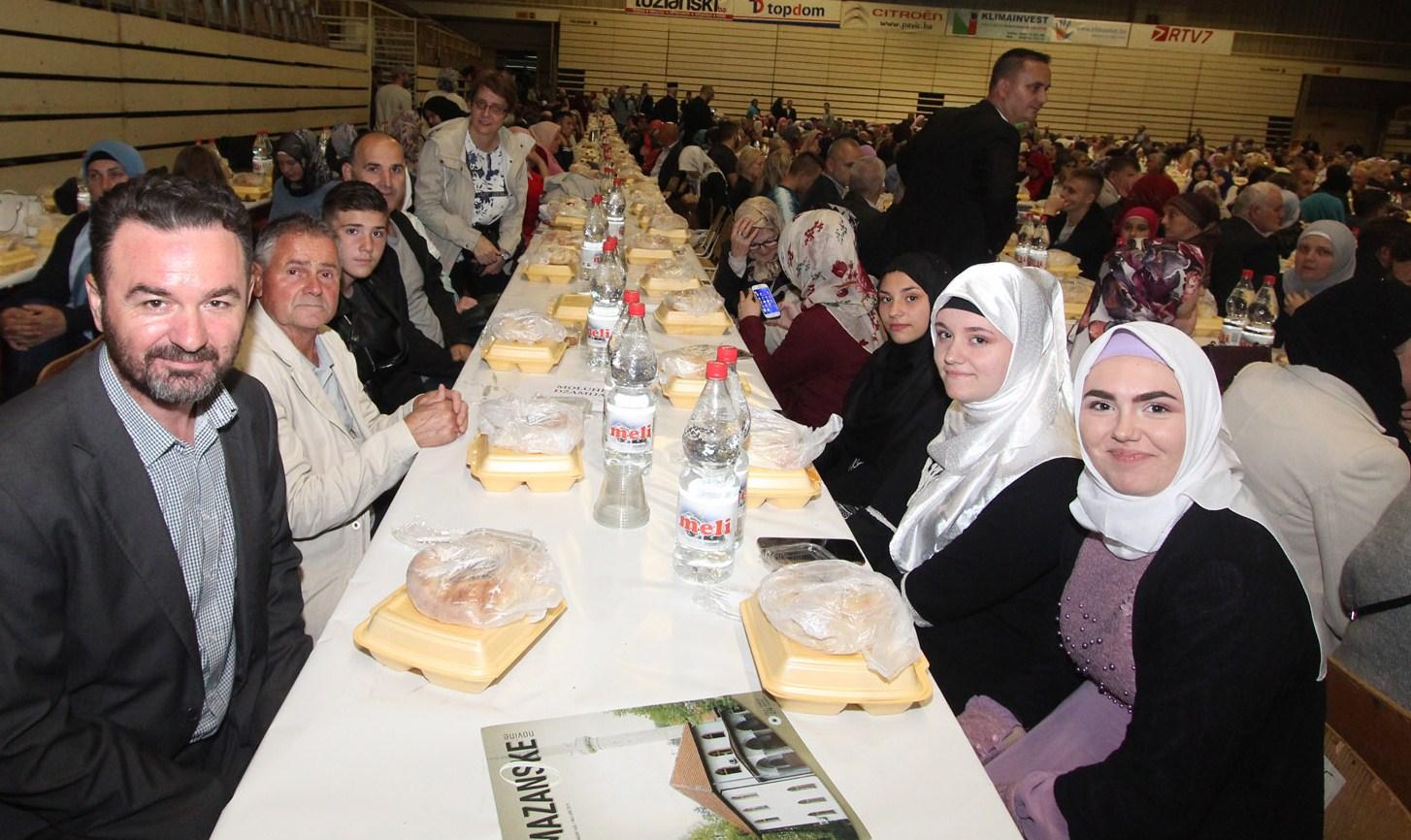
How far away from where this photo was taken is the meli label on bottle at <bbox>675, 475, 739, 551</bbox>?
150 cm

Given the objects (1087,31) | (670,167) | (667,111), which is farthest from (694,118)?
(1087,31)

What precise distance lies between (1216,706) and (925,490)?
94 centimetres

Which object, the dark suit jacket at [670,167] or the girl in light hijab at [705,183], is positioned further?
the dark suit jacket at [670,167]

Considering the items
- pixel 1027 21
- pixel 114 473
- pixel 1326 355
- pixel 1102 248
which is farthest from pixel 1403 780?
pixel 1027 21

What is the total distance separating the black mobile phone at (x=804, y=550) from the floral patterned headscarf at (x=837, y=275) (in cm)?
201

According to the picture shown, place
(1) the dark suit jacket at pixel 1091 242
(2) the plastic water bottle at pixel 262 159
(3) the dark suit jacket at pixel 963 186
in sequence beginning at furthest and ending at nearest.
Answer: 1. (2) the plastic water bottle at pixel 262 159
2. (1) the dark suit jacket at pixel 1091 242
3. (3) the dark suit jacket at pixel 963 186

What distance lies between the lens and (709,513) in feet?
4.95

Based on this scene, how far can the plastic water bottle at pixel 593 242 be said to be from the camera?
159 inches

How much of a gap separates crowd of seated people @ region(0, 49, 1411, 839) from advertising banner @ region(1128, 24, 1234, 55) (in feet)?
72.5

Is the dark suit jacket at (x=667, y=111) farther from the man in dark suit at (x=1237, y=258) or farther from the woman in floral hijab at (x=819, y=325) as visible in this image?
the woman in floral hijab at (x=819, y=325)

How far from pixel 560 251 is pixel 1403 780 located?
3.79 m

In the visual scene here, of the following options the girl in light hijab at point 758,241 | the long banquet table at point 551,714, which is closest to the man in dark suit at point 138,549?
the long banquet table at point 551,714

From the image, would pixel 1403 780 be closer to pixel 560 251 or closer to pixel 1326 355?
pixel 1326 355

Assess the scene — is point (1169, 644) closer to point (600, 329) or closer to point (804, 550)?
point (804, 550)
